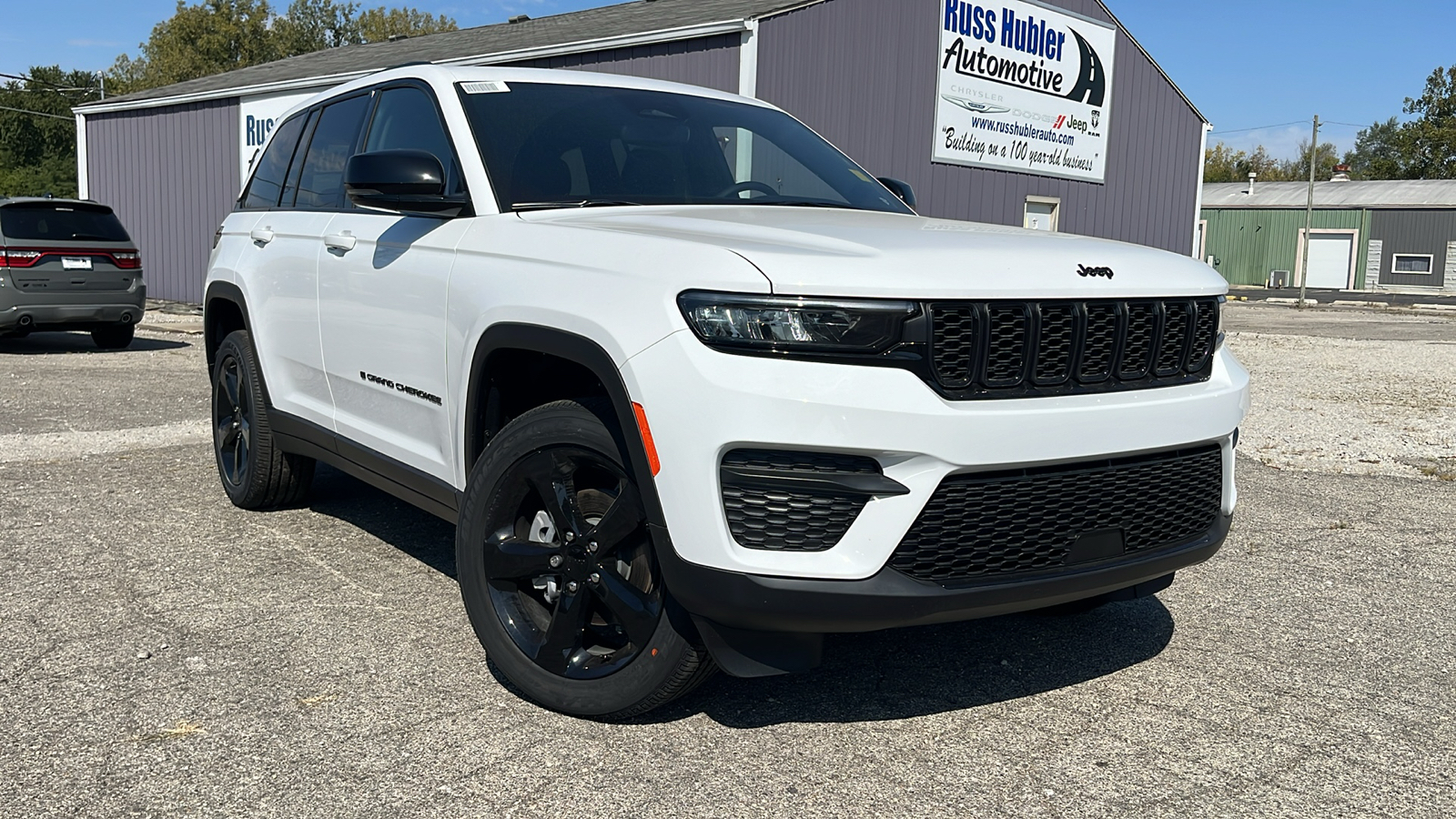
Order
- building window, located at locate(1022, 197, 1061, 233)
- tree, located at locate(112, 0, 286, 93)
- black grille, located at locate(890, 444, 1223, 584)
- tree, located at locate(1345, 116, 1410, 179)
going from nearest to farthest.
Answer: black grille, located at locate(890, 444, 1223, 584) < building window, located at locate(1022, 197, 1061, 233) < tree, located at locate(112, 0, 286, 93) < tree, located at locate(1345, 116, 1410, 179)

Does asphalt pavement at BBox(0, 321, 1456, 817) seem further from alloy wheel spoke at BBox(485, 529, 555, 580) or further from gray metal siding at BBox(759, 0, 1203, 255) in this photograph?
gray metal siding at BBox(759, 0, 1203, 255)

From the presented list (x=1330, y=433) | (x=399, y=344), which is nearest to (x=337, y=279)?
(x=399, y=344)

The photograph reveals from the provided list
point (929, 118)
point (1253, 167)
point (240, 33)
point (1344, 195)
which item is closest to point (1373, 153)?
point (1253, 167)

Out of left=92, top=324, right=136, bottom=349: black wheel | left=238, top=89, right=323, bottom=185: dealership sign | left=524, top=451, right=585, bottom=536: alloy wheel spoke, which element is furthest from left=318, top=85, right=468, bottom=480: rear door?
left=238, top=89, right=323, bottom=185: dealership sign

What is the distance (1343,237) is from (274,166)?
52028 millimetres

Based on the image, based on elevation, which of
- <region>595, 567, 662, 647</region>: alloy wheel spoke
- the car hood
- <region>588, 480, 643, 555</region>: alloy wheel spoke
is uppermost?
the car hood

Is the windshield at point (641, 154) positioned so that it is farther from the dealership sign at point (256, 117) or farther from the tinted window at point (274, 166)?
the dealership sign at point (256, 117)

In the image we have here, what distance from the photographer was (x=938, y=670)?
3600 millimetres

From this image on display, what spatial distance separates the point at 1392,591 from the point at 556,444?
338 cm

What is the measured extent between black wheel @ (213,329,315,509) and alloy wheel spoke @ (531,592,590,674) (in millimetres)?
2552

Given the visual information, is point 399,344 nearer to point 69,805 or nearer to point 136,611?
point 136,611

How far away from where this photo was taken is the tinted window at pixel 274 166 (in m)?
5.27

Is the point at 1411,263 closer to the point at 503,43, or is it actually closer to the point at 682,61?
the point at 503,43

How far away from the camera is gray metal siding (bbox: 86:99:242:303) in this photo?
21.1 metres
